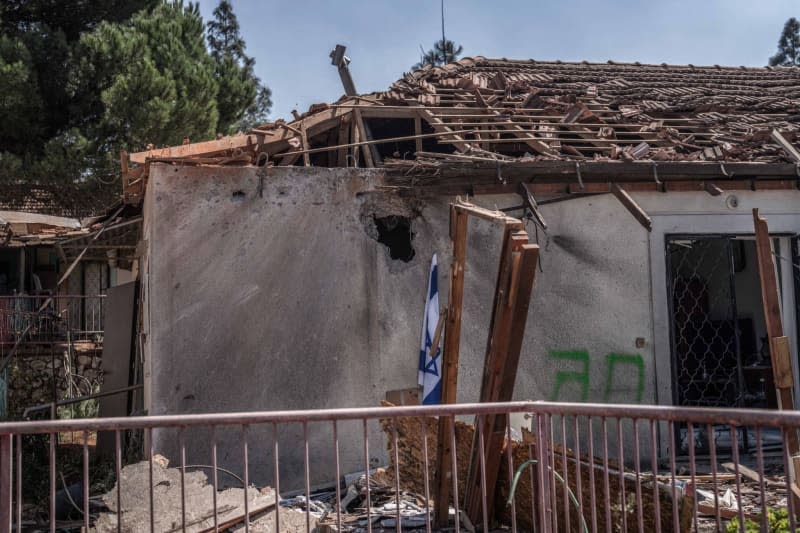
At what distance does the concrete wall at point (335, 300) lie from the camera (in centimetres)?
807

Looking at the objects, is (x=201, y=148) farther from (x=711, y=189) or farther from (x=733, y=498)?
(x=733, y=498)

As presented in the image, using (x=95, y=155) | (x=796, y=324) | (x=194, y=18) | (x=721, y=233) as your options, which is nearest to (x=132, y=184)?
(x=721, y=233)

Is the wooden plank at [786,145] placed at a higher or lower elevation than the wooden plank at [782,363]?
higher

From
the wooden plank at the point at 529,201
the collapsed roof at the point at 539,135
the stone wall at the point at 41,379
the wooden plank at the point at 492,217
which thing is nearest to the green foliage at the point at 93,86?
the stone wall at the point at 41,379

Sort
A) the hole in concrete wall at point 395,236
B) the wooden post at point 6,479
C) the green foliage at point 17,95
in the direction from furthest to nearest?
1. the green foliage at point 17,95
2. the hole in concrete wall at point 395,236
3. the wooden post at point 6,479

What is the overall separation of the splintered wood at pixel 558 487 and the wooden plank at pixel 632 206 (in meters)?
3.11

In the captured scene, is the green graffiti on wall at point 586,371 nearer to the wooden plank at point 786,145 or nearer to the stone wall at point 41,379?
the wooden plank at point 786,145

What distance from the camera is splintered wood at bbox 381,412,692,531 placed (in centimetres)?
535

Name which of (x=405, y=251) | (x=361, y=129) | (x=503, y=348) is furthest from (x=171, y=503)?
(x=361, y=129)

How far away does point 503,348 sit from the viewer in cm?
578

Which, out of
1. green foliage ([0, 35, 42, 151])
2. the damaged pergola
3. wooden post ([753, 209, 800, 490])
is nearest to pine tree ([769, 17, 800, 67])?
the damaged pergola

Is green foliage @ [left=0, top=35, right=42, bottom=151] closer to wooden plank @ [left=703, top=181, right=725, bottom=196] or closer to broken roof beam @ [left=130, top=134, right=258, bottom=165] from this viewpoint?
broken roof beam @ [left=130, top=134, right=258, bottom=165]

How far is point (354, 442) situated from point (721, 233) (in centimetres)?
447

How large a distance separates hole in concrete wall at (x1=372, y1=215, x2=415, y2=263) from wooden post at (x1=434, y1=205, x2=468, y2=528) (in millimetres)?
1973
